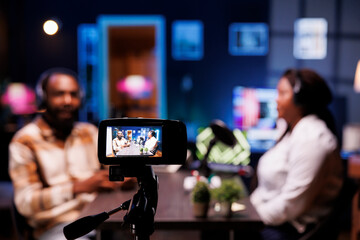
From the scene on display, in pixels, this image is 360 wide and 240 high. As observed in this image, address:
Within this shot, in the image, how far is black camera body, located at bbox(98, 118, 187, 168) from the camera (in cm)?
81

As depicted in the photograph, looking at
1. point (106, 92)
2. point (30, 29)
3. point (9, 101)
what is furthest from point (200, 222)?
point (9, 101)

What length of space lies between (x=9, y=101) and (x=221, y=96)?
2835 mm

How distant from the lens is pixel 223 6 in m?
4.73

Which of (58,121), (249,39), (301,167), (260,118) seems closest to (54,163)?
(58,121)

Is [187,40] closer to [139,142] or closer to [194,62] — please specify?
[194,62]

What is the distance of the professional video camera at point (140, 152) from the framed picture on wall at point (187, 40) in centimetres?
403

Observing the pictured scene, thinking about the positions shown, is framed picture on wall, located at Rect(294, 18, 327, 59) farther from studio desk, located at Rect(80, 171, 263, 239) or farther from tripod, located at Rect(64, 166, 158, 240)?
tripod, located at Rect(64, 166, 158, 240)

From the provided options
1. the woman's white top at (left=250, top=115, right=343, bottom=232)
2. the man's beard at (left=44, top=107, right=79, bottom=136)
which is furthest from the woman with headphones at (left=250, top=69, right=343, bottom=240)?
the man's beard at (left=44, top=107, right=79, bottom=136)

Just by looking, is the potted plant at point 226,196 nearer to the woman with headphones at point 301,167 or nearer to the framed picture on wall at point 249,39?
the woman with headphones at point 301,167

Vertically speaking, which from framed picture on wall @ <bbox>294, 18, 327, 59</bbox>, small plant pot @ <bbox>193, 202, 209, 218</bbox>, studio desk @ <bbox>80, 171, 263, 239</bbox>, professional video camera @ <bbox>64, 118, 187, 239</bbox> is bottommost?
studio desk @ <bbox>80, 171, 263, 239</bbox>

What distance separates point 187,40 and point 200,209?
339cm

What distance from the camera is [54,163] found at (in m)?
1.92

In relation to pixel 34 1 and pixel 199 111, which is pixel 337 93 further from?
pixel 34 1

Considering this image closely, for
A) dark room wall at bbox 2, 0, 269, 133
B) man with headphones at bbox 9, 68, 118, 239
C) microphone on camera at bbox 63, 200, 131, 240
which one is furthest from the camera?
dark room wall at bbox 2, 0, 269, 133
